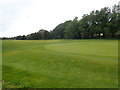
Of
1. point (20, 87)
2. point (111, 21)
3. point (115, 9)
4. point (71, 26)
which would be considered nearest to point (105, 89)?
point (20, 87)

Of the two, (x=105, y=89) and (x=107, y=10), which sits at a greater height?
(x=107, y=10)

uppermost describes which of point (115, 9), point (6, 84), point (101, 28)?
point (115, 9)

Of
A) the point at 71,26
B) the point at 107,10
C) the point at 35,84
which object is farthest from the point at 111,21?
the point at 35,84

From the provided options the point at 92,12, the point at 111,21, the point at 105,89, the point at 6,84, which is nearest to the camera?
the point at 105,89

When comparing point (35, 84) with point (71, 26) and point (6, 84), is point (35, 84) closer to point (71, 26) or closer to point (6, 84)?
point (6, 84)

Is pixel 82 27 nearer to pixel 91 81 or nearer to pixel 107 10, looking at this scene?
pixel 107 10

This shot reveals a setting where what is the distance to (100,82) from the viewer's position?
4.11 metres

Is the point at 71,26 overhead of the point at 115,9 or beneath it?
beneath

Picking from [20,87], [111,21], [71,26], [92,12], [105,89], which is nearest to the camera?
[105,89]

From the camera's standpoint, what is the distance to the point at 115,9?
4781 cm

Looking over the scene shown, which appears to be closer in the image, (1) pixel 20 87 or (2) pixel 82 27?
(1) pixel 20 87

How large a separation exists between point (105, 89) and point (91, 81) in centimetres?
69

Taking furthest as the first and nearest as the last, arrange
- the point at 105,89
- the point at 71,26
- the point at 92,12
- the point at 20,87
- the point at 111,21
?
the point at 71,26
the point at 92,12
the point at 111,21
the point at 20,87
the point at 105,89

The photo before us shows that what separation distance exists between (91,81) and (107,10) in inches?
2171
